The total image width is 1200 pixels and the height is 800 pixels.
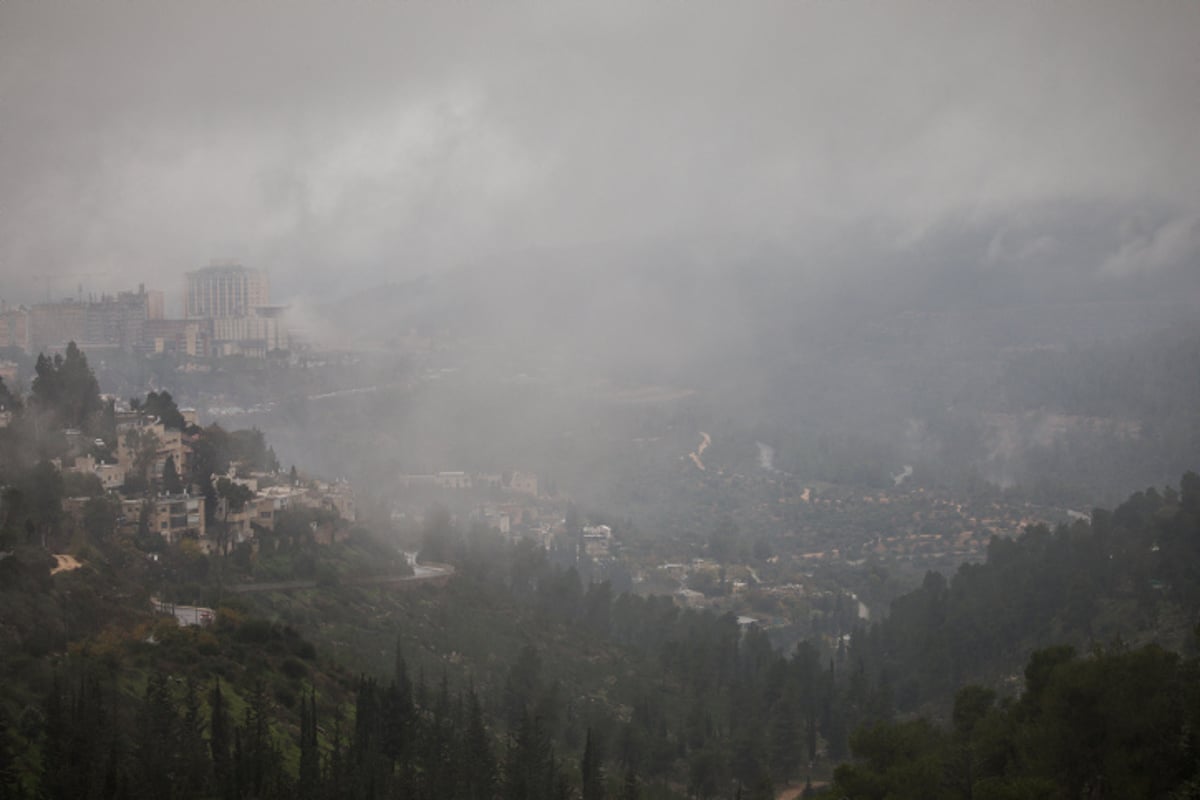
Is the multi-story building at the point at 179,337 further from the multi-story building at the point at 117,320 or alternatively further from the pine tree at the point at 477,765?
the pine tree at the point at 477,765

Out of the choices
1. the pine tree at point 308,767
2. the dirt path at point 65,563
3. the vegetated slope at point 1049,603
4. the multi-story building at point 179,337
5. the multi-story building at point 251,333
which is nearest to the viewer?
the pine tree at point 308,767

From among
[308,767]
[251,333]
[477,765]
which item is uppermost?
[251,333]

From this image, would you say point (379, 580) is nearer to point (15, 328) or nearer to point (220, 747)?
point (220, 747)

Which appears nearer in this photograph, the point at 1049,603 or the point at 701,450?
the point at 1049,603

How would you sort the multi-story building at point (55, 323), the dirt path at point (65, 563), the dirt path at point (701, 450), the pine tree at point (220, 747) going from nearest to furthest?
the pine tree at point (220, 747) < the dirt path at point (65, 563) < the multi-story building at point (55, 323) < the dirt path at point (701, 450)

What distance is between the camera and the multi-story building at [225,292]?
179 feet

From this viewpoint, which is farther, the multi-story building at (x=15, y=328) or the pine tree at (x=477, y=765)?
the multi-story building at (x=15, y=328)

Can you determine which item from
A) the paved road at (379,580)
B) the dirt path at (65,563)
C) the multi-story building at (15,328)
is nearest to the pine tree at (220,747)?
the dirt path at (65,563)

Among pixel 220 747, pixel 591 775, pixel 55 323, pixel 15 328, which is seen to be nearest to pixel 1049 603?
pixel 591 775

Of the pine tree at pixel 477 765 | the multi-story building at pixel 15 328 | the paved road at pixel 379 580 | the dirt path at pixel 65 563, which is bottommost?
the pine tree at pixel 477 765

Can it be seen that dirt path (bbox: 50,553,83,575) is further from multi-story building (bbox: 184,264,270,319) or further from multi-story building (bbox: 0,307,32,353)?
multi-story building (bbox: 184,264,270,319)

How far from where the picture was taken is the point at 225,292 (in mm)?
57938

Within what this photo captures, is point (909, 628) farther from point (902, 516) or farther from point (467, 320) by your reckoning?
point (467, 320)

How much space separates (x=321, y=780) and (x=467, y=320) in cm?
8674
